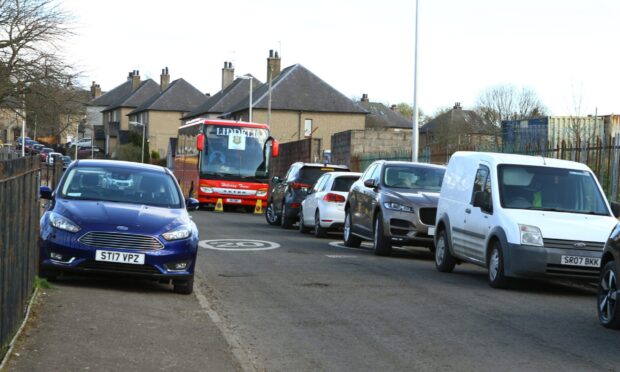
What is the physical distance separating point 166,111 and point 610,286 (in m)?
116

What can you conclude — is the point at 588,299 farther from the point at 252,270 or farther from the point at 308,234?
the point at 308,234

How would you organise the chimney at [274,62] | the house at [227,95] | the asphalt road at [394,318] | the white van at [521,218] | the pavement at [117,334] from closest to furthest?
1. the pavement at [117,334]
2. the asphalt road at [394,318]
3. the white van at [521,218]
4. the chimney at [274,62]
5. the house at [227,95]

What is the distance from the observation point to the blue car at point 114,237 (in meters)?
11.4

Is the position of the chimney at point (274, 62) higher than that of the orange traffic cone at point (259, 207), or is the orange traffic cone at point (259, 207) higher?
the chimney at point (274, 62)

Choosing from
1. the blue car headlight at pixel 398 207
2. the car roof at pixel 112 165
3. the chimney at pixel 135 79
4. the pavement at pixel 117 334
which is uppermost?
the chimney at pixel 135 79

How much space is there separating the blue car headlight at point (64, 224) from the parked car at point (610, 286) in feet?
18.8

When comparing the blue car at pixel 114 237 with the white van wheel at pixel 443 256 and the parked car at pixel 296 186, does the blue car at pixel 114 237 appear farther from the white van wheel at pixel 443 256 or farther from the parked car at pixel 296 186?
the parked car at pixel 296 186

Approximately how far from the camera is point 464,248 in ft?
49.8

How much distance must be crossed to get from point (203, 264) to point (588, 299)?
6058 mm

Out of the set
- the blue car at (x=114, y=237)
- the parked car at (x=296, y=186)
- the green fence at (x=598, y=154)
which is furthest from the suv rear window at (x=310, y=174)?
the blue car at (x=114, y=237)

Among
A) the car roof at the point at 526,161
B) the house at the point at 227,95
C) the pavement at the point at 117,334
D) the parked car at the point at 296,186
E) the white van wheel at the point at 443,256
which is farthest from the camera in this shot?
the house at the point at 227,95

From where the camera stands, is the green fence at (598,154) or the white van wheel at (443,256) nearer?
the white van wheel at (443,256)

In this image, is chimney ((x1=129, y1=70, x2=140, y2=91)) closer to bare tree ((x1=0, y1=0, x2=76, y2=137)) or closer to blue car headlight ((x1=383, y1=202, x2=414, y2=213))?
bare tree ((x1=0, y1=0, x2=76, y2=137))

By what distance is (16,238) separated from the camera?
27.6 feet
